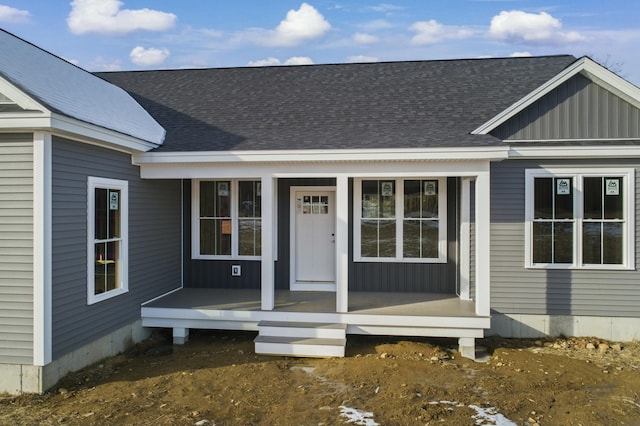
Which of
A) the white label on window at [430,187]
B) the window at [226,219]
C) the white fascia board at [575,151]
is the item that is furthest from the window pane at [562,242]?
the window at [226,219]

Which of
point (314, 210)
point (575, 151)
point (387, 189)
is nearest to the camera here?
point (575, 151)

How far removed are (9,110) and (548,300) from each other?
8.12 m

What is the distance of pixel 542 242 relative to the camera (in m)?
7.94

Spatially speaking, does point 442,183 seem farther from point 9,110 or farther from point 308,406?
point 9,110

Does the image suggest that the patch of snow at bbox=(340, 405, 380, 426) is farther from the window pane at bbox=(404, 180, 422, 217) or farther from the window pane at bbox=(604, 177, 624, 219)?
the window pane at bbox=(604, 177, 624, 219)

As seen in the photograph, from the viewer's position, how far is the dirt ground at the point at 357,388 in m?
5.01

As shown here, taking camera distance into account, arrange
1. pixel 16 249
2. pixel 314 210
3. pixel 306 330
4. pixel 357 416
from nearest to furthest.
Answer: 1. pixel 357 416
2. pixel 16 249
3. pixel 306 330
4. pixel 314 210

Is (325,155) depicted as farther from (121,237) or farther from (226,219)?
(121,237)

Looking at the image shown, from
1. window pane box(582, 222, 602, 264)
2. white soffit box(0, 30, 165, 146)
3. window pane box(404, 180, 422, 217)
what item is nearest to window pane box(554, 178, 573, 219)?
window pane box(582, 222, 602, 264)

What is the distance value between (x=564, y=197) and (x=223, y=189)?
6.19m

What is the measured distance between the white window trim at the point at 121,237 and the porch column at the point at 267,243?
81.8 inches

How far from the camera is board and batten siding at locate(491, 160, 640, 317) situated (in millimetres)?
7738

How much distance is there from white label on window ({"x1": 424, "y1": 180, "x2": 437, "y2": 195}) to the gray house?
19mm

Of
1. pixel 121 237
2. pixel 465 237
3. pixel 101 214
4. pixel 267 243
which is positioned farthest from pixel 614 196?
pixel 101 214
